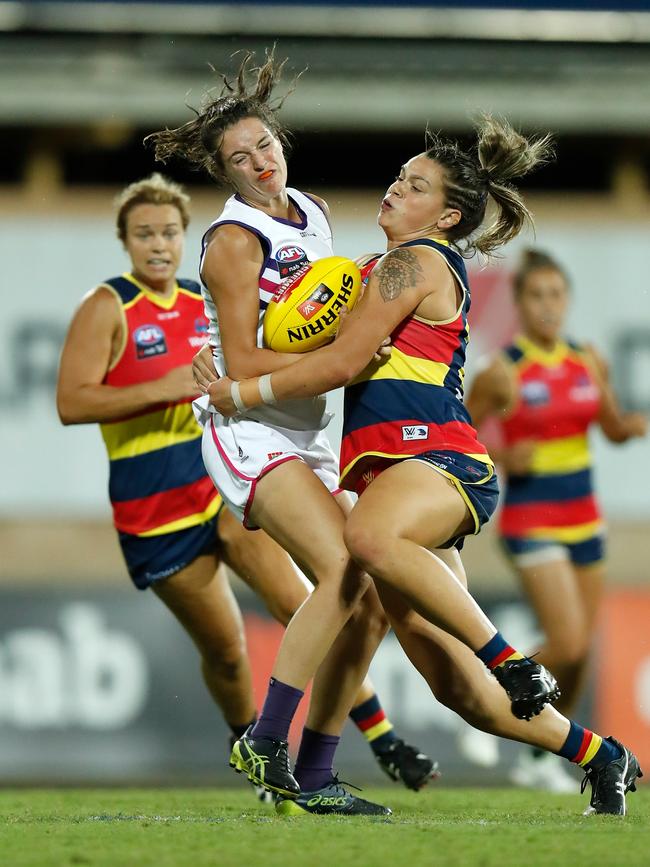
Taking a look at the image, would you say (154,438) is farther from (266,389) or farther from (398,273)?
(398,273)

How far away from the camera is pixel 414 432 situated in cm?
465

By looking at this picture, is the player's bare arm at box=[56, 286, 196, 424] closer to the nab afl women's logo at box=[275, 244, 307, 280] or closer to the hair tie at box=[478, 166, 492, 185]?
the nab afl women's logo at box=[275, 244, 307, 280]

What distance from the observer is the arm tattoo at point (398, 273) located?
15.1 feet

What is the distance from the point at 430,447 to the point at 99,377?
1814 mm

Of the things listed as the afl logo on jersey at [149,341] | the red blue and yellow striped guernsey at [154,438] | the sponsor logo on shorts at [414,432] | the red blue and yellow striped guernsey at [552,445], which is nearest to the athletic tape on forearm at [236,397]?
the sponsor logo on shorts at [414,432]

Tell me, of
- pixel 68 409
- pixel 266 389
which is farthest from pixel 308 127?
pixel 266 389

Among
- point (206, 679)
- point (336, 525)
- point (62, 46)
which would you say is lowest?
point (206, 679)

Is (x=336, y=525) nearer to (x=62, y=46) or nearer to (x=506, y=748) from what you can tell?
(x=506, y=748)

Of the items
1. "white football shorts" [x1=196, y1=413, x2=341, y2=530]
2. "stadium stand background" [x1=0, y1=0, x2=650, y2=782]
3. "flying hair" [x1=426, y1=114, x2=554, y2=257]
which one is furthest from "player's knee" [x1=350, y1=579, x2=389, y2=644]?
"stadium stand background" [x1=0, y1=0, x2=650, y2=782]

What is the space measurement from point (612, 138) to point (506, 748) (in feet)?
14.9

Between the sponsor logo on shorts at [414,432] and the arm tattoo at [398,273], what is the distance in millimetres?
382

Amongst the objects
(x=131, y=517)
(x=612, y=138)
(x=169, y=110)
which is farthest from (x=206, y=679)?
(x=612, y=138)

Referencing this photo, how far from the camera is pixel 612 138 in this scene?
36.4 feet

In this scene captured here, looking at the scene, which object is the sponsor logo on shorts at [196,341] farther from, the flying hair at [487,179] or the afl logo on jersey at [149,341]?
the flying hair at [487,179]
